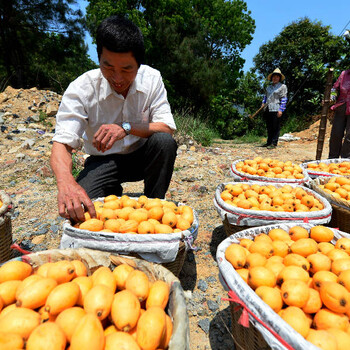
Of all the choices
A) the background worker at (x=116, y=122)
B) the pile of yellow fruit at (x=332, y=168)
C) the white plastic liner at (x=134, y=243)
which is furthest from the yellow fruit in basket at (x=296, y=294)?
the pile of yellow fruit at (x=332, y=168)

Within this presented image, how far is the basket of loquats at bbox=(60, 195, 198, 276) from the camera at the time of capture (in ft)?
5.76

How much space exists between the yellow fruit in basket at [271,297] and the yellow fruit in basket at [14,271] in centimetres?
124

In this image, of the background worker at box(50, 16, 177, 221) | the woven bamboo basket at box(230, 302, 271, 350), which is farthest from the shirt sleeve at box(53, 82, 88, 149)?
the woven bamboo basket at box(230, 302, 271, 350)

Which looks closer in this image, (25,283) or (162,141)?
(25,283)

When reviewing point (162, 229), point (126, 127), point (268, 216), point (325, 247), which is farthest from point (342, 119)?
point (162, 229)

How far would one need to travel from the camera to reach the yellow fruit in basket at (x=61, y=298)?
1.15 meters

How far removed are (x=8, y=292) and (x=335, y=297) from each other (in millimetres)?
1591

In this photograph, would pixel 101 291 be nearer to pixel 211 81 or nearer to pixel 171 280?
pixel 171 280

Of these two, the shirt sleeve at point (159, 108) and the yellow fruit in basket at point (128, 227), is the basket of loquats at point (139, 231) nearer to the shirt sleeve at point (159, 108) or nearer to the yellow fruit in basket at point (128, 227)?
the yellow fruit in basket at point (128, 227)

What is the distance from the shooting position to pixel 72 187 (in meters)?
1.93

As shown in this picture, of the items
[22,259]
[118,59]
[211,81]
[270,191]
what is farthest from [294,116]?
[22,259]

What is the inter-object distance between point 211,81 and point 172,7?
17.6 ft

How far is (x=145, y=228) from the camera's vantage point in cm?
193

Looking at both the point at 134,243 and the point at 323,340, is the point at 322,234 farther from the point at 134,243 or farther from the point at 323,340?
the point at 134,243
